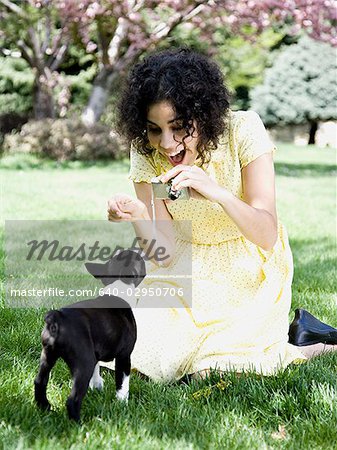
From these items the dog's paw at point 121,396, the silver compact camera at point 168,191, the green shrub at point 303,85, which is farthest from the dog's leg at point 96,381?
the green shrub at point 303,85

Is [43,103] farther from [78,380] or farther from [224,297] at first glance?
[78,380]

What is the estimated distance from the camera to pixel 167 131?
8.17 ft

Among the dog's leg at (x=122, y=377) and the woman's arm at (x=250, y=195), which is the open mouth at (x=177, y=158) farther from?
the dog's leg at (x=122, y=377)

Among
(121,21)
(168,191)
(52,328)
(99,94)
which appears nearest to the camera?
(52,328)

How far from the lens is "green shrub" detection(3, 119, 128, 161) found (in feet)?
42.5

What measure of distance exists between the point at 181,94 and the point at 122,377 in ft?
3.31

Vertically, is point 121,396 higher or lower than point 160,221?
lower

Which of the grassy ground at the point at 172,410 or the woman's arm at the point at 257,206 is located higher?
the woman's arm at the point at 257,206

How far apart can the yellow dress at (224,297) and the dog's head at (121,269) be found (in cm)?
39

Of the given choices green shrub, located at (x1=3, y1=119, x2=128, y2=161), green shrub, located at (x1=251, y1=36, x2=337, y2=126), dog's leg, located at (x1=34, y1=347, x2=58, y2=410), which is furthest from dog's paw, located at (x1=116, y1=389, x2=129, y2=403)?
green shrub, located at (x1=251, y1=36, x2=337, y2=126)

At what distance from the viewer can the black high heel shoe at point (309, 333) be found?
10.0 feet

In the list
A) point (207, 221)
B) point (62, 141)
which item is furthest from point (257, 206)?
point (62, 141)

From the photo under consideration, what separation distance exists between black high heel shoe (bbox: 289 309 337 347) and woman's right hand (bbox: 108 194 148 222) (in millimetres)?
999

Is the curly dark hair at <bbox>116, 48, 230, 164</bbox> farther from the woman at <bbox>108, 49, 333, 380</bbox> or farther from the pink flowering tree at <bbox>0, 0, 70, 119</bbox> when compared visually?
the pink flowering tree at <bbox>0, 0, 70, 119</bbox>
